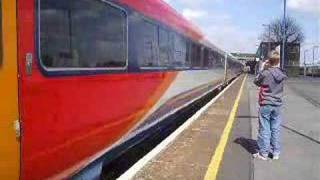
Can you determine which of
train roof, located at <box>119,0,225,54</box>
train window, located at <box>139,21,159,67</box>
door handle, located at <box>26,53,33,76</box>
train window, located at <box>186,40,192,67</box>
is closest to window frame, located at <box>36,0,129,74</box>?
door handle, located at <box>26,53,33,76</box>

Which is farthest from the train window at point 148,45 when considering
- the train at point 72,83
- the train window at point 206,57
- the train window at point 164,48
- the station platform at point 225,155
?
the train window at point 206,57

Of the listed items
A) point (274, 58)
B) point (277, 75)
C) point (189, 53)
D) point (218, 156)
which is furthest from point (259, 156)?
point (189, 53)

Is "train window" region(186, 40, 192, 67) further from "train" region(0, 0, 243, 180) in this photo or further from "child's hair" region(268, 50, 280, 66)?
"child's hair" region(268, 50, 280, 66)

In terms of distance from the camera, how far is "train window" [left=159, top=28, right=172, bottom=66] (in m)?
12.1

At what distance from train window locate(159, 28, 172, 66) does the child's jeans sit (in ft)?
8.93

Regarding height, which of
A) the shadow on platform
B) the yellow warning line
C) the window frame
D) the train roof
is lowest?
the shadow on platform

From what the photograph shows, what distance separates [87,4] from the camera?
6809 millimetres

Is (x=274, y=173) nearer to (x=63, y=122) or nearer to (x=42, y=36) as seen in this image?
(x=63, y=122)

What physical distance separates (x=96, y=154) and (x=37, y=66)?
83.2 inches

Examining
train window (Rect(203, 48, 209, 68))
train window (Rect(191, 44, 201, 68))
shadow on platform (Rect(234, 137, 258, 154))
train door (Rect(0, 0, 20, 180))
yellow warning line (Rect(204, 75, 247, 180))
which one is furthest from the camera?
train window (Rect(203, 48, 209, 68))

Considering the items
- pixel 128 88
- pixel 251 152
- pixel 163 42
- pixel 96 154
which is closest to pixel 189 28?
pixel 163 42

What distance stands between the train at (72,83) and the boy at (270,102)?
1858mm

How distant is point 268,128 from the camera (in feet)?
33.2

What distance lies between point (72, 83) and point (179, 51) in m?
9.04
